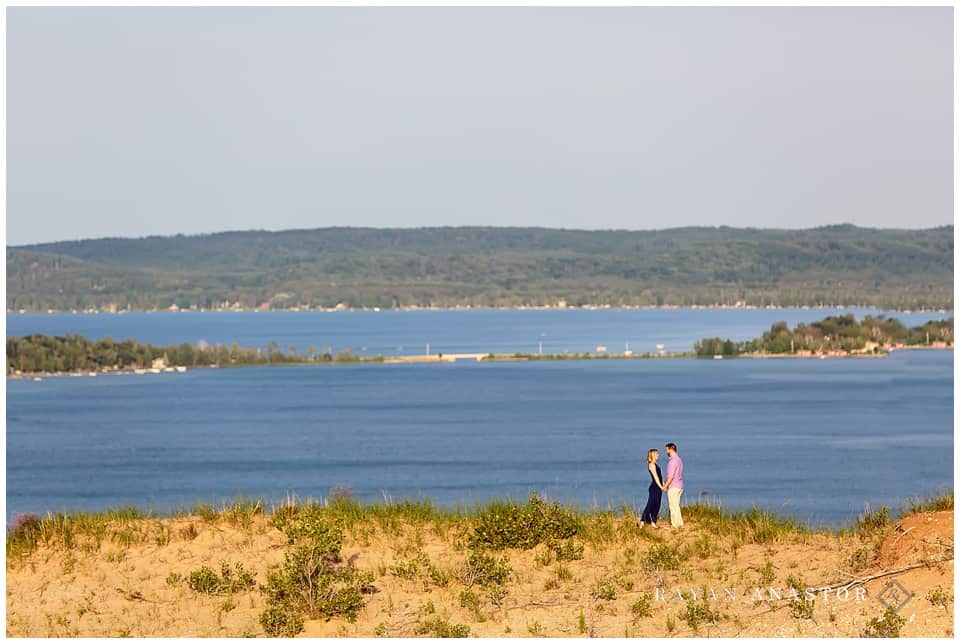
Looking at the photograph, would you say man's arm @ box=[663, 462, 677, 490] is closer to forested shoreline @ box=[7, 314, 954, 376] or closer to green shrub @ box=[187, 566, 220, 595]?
green shrub @ box=[187, 566, 220, 595]

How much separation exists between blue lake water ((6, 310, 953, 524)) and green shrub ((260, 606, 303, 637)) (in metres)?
14.8

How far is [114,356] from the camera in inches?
6235

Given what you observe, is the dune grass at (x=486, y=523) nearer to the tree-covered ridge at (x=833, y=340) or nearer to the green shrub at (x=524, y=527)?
the green shrub at (x=524, y=527)

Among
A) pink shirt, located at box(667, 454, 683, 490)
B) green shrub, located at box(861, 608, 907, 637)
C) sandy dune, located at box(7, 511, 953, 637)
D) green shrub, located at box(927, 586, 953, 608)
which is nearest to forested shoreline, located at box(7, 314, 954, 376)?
sandy dune, located at box(7, 511, 953, 637)

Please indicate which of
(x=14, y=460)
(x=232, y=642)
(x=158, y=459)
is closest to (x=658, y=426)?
(x=158, y=459)

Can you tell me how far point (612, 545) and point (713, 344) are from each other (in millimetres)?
150254

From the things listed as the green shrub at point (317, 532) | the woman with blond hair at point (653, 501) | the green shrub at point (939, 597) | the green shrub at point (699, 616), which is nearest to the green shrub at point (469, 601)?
the green shrub at point (317, 532)

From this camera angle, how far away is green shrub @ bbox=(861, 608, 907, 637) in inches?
417

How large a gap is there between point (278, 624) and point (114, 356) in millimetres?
152150

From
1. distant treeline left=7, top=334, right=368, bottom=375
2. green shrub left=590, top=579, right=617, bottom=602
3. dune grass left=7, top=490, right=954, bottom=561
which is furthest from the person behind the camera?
distant treeline left=7, top=334, right=368, bottom=375

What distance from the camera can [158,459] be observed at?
249 feet

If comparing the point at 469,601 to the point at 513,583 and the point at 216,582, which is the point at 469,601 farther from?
the point at 216,582

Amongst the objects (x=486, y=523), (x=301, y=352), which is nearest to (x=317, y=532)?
(x=486, y=523)

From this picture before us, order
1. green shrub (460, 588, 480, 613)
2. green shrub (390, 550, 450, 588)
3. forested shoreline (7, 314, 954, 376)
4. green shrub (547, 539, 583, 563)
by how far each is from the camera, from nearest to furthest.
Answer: green shrub (460, 588, 480, 613) → green shrub (390, 550, 450, 588) → green shrub (547, 539, 583, 563) → forested shoreline (7, 314, 954, 376)
